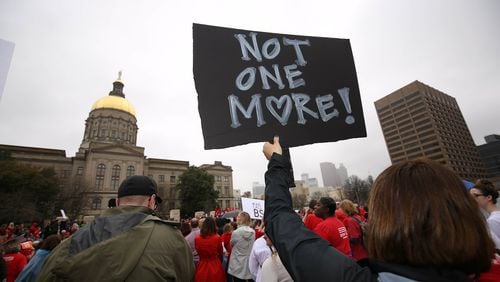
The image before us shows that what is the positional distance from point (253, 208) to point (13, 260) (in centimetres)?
556

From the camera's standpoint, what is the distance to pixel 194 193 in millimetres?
46062

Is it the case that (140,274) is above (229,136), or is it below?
below

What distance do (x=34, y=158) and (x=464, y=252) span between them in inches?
2361

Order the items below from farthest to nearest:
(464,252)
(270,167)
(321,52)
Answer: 1. (321,52)
2. (270,167)
3. (464,252)

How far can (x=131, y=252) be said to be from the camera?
169 centimetres

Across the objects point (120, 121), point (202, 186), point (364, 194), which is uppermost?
point (120, 121)

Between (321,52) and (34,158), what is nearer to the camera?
(321,52)

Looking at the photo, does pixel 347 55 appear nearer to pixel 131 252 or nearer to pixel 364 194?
pixel 131 252

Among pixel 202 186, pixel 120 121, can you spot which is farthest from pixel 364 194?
pixel 120 121

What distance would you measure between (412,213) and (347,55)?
1989 millimetres

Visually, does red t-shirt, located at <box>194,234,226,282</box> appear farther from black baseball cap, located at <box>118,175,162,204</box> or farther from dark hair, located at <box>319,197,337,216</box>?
black baseball cap, located at <box>118,175,162,204</box>

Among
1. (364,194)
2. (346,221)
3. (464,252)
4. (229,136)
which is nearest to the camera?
(464,252)

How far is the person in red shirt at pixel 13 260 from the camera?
418 cm

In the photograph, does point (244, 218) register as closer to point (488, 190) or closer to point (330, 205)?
point (330, 205)
